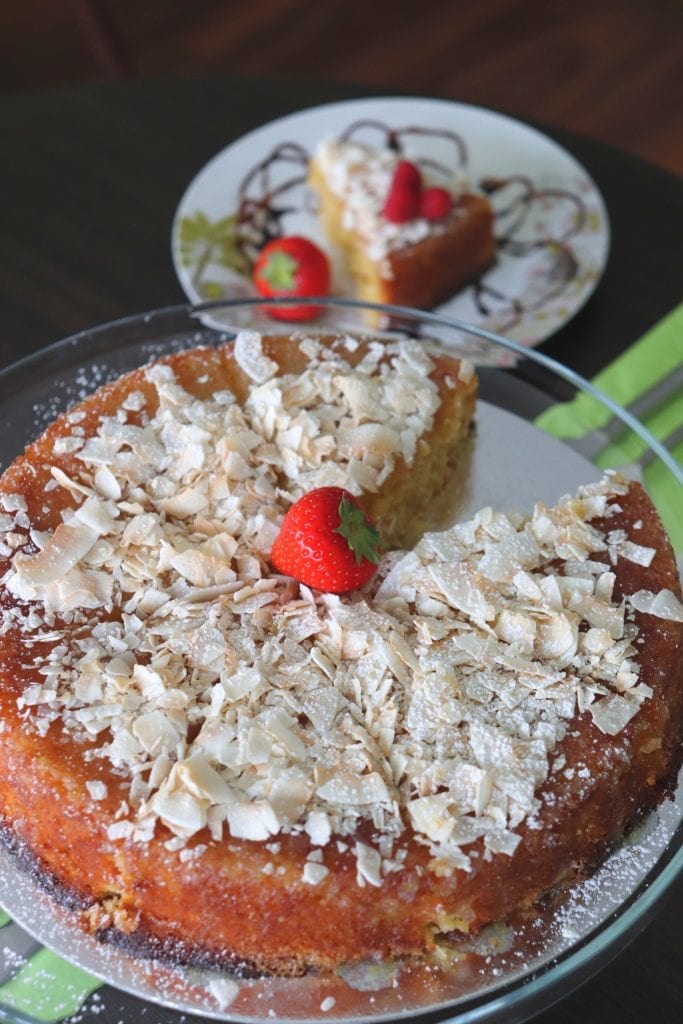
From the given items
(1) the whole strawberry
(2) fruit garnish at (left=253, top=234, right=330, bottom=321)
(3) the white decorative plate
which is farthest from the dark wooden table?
(1) the whole strawberry

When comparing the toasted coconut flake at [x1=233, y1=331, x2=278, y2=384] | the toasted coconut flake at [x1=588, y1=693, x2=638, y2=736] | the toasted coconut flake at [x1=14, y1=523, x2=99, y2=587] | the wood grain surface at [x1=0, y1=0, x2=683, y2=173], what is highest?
the wood grain surface at [x1=0, y1=0, x2=683, y2=173]

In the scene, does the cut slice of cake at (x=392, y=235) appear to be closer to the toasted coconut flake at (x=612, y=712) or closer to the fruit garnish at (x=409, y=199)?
the fruit garnish at (x=409, y=199)

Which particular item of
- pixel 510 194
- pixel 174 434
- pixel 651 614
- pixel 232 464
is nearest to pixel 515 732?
pixel 651 614

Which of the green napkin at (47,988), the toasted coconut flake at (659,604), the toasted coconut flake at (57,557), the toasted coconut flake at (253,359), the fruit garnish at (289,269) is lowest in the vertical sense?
the green napkin at (47,988)

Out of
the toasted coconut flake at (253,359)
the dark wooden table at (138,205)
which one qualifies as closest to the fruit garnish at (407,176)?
the dark wooden table at (138,205)

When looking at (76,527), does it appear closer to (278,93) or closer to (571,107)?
(278,93)

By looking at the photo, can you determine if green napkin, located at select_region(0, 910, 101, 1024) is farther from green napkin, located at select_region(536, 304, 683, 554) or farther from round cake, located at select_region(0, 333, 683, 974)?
green napkin, located at select_region(536, 304, 683, 554)

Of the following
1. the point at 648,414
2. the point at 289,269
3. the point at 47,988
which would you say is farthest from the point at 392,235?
the point at 47,988
